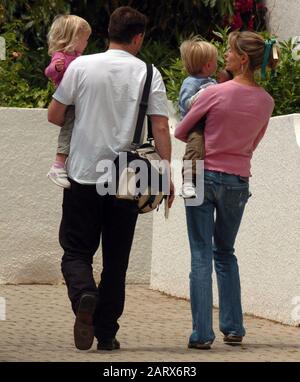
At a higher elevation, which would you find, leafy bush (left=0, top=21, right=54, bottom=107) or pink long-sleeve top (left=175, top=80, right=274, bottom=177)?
pink long-sleeve top (left=175, top=80, right=274, bottom=177)

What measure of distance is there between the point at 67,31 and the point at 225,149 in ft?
4.09

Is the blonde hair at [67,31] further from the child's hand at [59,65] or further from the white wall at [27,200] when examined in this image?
the white wall at [27,200]

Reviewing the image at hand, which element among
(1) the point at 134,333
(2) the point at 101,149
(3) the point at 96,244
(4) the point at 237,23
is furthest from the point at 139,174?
(4) the point at 237,23

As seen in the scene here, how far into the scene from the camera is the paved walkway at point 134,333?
25.7 feet

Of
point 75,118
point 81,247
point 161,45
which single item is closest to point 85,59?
point 75,118

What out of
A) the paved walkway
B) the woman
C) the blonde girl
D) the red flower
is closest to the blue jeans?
the woman

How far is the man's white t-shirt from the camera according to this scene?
7871 millimetres

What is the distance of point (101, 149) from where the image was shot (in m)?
7.91

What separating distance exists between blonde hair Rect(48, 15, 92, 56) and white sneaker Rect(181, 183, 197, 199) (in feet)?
3.86

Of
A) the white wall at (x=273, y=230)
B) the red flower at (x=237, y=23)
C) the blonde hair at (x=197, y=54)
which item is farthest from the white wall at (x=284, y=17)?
the blonde hair at (x=197, y=54)

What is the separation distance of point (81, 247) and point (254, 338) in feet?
4.87

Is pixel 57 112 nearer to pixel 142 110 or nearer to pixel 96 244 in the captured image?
pixel 142 110

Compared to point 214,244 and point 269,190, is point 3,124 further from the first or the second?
point 214,244

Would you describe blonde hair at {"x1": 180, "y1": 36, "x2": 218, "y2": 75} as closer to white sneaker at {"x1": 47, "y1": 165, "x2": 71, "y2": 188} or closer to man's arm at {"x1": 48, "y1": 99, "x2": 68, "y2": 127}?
man's arm at {"x1": 48, "y1": 99, "x2": 68, "y2": 127}
